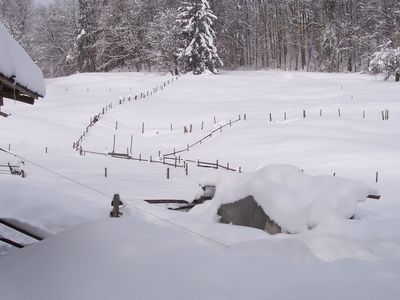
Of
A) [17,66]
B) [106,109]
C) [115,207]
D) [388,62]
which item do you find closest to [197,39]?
[106,109]

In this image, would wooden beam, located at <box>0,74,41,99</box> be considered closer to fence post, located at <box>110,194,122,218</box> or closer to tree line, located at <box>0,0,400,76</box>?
fence post, located at <box>110,194,122,218</box>

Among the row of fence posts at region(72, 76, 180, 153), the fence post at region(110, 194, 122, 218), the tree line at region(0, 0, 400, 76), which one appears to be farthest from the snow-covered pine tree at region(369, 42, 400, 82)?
the fence post at region(110, 194, 122, 218)

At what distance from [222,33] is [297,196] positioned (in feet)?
219

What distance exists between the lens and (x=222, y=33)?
2874 inches

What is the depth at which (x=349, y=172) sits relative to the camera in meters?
21.0

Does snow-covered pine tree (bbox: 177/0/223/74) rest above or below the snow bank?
above

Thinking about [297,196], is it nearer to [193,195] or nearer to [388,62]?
[193,195]

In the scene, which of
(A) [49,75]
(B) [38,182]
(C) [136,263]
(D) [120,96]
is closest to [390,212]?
(C) [136,263]

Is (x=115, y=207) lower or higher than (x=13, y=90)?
lower

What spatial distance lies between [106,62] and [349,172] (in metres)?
58.4

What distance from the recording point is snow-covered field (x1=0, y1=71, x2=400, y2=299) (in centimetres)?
666

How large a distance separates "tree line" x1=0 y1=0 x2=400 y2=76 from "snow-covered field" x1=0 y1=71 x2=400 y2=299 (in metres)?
22.1

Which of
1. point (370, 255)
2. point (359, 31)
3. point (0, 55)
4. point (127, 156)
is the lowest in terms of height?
point (127, 156)

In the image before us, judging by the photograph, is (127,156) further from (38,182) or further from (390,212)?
(390,212)
